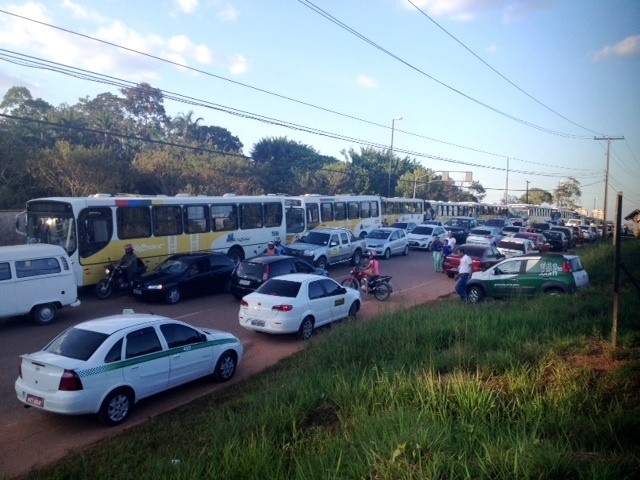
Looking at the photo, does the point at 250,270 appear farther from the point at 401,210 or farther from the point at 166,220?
the point at 401,210

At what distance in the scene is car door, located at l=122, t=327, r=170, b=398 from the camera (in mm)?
8195

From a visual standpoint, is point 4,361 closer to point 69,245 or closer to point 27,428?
point 27,428

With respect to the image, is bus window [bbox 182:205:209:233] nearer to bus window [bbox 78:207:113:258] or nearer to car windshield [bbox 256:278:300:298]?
bus window [bbox 78:207:113:258]

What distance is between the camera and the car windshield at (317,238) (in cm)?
2391

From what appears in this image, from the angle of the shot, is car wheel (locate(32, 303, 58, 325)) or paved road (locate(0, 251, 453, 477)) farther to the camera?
car wheel (locate(32, 303, 58, 325))

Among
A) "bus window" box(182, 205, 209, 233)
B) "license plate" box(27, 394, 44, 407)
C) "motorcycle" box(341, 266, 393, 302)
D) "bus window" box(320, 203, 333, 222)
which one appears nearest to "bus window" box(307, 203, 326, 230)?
"bus window" box(320, 203, 333, 222)

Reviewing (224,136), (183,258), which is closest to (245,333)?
A: (183,258)

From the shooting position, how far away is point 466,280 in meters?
17.5

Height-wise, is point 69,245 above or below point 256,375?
above

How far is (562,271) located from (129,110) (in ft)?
227

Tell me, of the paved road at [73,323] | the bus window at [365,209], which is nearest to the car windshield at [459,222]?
the bus window at [365,209]

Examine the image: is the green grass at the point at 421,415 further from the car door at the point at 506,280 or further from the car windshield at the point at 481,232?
the car windshield at the point at 481,232

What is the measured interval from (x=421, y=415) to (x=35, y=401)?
5.63 metres

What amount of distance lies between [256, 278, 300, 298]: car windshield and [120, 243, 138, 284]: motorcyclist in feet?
20.2
